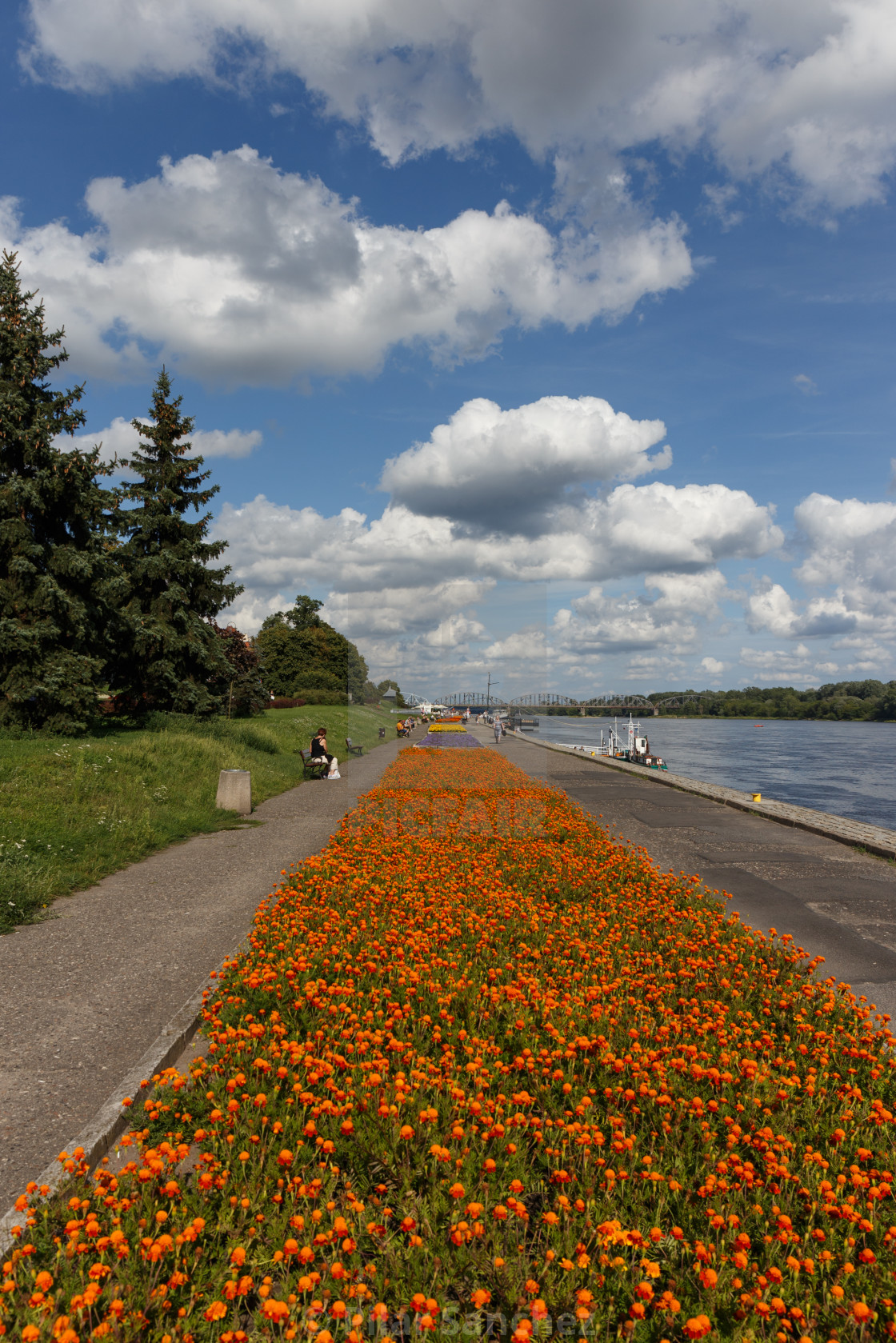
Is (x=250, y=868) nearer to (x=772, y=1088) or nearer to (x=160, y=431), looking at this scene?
(x=772, y=1088)

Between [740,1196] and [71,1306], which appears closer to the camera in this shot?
[71,1306]

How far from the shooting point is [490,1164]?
8.97ft

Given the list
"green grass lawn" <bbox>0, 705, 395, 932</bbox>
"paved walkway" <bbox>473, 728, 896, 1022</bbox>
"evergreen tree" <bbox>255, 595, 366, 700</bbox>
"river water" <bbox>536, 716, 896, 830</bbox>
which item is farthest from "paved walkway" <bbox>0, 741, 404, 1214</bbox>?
"evergreen tree" <bbox>255, 595, 366, 700</bbox>

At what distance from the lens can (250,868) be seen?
29.7ft

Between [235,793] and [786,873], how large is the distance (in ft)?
31.3

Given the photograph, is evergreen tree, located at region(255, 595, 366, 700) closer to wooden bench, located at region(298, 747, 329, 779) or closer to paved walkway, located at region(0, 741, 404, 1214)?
wooden bench, located at region(298, 747, 329, 779)

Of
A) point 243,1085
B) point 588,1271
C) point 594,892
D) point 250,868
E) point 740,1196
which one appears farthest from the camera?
point 250,868

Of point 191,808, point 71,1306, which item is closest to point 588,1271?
point 71,1306

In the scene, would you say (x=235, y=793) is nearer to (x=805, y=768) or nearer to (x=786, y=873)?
(x=786, y=873)

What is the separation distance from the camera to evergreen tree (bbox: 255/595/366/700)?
73.1 m

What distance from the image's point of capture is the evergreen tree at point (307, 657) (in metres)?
73.1

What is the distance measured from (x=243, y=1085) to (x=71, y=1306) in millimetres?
1327

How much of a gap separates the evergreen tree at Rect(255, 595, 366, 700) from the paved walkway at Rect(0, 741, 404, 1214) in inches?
2332

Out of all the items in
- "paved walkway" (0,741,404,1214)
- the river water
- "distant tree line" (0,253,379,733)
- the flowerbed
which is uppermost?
"distant tree line" (0,253,379,733)
